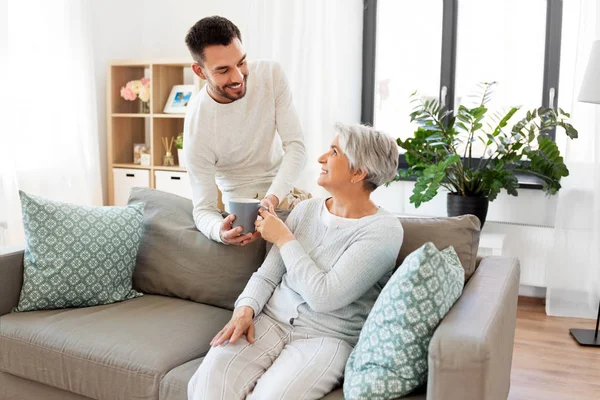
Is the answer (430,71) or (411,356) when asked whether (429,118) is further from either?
(411,356)

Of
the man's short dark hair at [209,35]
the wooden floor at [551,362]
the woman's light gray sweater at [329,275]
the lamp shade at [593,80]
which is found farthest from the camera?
the lamp shade at [593,80]

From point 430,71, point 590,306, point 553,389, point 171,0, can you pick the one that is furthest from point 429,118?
point 171,0

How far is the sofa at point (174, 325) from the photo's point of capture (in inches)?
61.8

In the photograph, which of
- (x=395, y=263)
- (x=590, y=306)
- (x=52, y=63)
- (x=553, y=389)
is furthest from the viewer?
(x=52, y=63)

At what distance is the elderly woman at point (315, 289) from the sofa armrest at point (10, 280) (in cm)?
85

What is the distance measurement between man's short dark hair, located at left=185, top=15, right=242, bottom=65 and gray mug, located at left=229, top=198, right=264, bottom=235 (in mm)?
545

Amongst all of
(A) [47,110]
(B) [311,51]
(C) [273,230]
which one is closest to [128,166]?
(A) [47,110]

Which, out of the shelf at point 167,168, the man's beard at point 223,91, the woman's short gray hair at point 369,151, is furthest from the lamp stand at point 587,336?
the shelf at point 167,168

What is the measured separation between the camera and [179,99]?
4.73 metres

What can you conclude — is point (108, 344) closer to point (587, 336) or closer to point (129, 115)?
point (587, 336)

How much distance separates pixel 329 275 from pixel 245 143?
2.59 ft

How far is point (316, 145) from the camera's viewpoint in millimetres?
4562

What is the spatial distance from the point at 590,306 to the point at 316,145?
6.26ft

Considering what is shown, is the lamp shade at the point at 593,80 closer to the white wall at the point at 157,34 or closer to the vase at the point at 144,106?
the white wall at the point at 157,34
